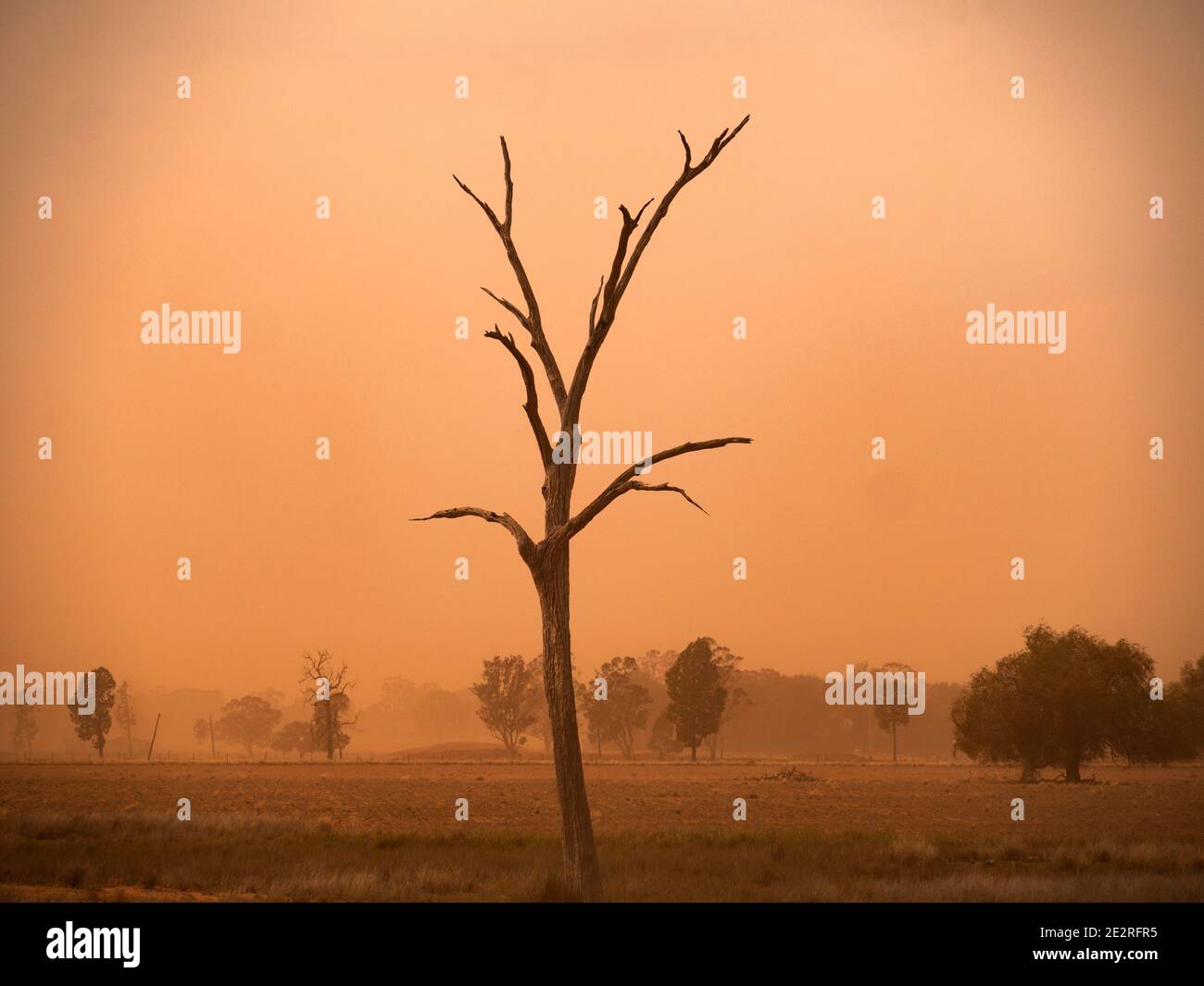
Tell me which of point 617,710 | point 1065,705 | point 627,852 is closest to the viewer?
point 627,852

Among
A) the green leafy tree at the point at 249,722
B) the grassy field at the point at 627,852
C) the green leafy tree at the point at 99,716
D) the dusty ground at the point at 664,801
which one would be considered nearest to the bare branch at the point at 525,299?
the grassy field at the point at 627,852

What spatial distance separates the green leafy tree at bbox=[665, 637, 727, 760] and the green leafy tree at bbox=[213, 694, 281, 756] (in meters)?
111

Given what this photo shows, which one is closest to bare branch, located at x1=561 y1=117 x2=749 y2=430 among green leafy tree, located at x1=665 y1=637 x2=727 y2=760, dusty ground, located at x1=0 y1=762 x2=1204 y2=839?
dusty ground, located at x1=0 y1=762 x2=1204 y2=839

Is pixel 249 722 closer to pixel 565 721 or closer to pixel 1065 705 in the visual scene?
pixel 1065 705

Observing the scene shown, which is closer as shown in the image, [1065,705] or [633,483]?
[633,483]

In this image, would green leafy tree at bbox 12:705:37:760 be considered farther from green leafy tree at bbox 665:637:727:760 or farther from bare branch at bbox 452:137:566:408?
bare branch at bbox 452:137:566:408

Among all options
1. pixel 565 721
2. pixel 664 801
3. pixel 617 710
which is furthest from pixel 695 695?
pixel 565 721

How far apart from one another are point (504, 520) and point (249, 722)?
7426 inches

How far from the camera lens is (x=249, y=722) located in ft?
628

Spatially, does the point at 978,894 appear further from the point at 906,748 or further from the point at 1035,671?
the point at 906,748

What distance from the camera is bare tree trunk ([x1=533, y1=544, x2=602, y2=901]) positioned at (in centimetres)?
1570

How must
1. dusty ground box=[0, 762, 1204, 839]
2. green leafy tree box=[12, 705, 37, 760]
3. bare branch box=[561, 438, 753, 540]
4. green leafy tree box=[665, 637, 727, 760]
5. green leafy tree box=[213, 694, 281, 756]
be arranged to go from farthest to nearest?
1. green leafy tree box=[213, 694, 281, 756]
2. green leafy tree box=[12, 705, 37, 760]
3. green leafy tree box=[665, 637, 727, 760]
4. dusty ground box=[0, 762, 1204, 839]
5. bare branch box=[561, 438, 753, 540]

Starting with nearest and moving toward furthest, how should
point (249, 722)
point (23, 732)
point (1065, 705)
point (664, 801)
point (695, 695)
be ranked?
point (664, 801)
point (1065, 705)
point (695, 695)
point (23, 732)
point (249, 722)
